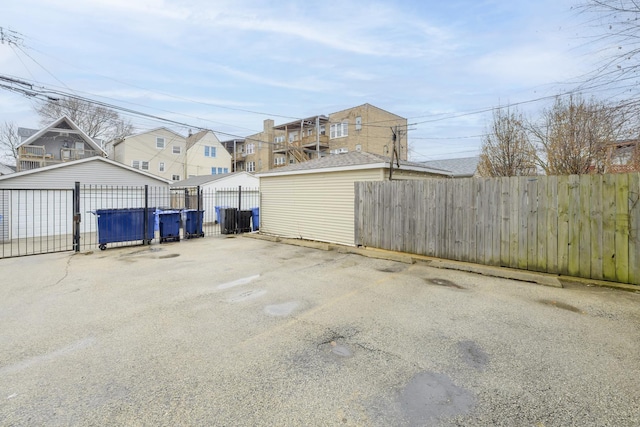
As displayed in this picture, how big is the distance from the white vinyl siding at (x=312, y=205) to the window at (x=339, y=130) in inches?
757

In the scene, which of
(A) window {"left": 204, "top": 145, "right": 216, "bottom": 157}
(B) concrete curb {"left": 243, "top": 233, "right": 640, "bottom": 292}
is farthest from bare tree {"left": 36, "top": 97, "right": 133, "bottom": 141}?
(B) concrete curb {"left": 243, "top": 233, "right": 640, "bottom": 292}

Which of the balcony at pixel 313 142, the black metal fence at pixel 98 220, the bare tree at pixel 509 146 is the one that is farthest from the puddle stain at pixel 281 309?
the balcony at pixel 313 142

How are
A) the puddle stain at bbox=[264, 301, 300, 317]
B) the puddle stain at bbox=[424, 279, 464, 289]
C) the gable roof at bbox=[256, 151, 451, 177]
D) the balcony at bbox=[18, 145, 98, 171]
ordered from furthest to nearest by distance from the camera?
the balcony at bbox=[18, 145, 98, 171] < the gable roof at bbox=[256, 151, 451, 177] < the puddle stain at bbox=[424, 279, 464, 289] < the puddle stain at bbox=[264, 301, 300, 317]

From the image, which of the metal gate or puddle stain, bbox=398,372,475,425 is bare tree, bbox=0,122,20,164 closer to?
the metal gate

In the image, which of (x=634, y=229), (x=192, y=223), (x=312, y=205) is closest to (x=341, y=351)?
(x=634, y=229)

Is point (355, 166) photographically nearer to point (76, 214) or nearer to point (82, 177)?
point (76, 214)

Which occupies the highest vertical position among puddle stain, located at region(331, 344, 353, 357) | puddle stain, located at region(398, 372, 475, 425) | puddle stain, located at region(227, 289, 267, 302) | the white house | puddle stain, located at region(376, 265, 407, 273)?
the white house

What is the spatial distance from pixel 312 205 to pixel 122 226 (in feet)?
21.2

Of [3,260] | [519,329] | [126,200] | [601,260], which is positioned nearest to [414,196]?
[601,260]

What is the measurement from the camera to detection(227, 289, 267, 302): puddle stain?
4.93m

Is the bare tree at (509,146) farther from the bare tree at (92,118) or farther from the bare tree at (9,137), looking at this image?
the bare tree at (9,137)

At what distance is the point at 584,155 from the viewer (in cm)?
1086

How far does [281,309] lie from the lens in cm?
448

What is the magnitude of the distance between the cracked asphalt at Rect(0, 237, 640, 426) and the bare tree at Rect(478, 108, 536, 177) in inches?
404
